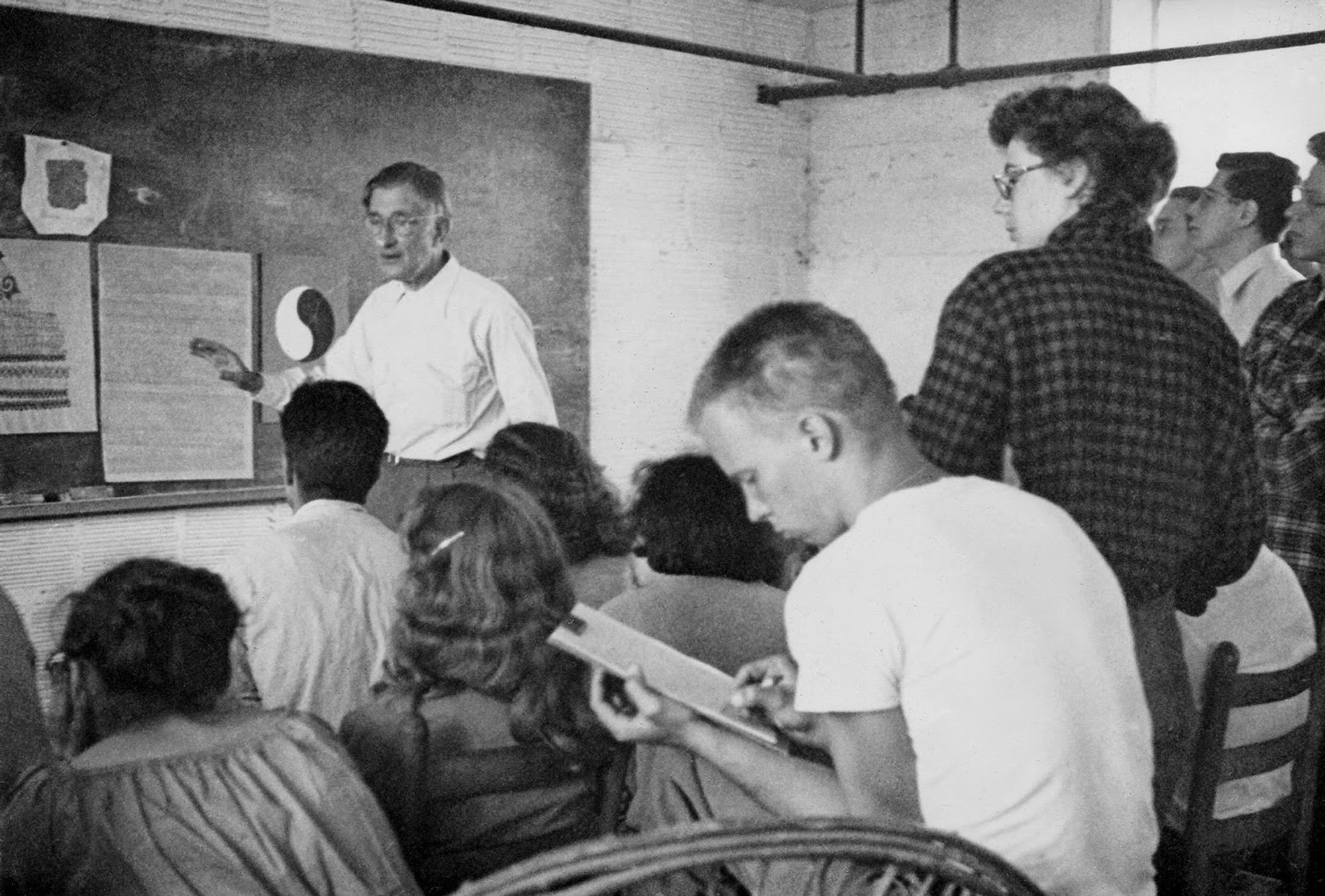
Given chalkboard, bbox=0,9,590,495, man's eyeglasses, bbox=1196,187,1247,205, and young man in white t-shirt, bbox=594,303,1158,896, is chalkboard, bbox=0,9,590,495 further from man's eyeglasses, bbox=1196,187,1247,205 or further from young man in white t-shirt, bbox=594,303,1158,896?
young man in white t-shirt, bbox=594,303,1158,896

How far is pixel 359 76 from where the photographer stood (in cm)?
513

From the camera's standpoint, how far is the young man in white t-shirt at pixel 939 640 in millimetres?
1344

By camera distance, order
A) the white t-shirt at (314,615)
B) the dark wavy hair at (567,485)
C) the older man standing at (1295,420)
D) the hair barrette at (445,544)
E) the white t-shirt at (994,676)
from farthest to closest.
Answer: the older man standing at (1295,420) < the dark wavy hair at (567,485) < the white t-shirt at (314,615) < the hair barrette at (445,544) < the white t-shirt at (994,676)

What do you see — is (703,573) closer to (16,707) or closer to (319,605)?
(319,605)

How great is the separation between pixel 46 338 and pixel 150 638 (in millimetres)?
2739

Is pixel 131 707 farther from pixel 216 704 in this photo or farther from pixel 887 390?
pixel 887 390

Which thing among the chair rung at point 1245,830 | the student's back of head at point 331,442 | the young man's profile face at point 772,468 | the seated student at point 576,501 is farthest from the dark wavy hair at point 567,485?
the young man's profile face at point 772,468

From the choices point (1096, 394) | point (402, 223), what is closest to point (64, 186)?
point (402, 223)

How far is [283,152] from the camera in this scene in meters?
4.92

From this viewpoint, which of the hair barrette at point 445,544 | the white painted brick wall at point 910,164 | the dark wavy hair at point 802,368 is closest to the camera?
the dark wavy hair at point 802,368

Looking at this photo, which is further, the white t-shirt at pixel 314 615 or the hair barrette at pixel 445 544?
the white t-shirt at pixel 314 615

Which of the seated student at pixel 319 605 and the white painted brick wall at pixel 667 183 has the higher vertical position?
the white painted brick wall at pixel 667 183

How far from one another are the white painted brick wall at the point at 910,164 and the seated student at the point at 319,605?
3.89m

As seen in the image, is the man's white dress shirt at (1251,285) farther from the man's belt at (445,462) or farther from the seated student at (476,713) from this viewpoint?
the seated student at (476,713)
